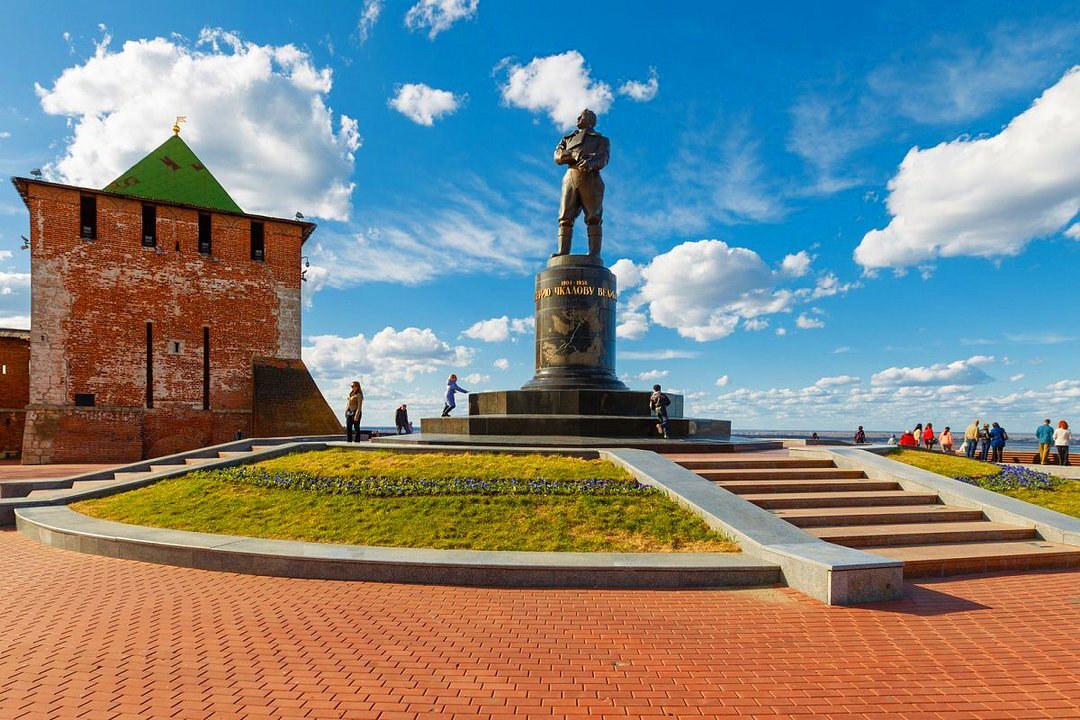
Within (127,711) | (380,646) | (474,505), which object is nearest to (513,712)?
(380,646)

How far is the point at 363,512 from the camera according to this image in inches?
303

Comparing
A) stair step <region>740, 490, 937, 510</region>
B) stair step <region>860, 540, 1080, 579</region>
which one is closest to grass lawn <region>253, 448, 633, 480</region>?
stair step <region>740, 490, 937, 510</region>

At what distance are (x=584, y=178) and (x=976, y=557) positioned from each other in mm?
11138

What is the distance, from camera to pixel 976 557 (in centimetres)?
662

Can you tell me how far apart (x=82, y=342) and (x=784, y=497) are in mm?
27641

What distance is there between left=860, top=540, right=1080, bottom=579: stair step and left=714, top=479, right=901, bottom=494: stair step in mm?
1854

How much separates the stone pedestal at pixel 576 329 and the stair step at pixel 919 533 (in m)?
6.63

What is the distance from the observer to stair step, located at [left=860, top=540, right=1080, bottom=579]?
650 centimetres

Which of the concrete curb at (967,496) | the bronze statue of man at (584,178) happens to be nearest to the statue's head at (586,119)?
the bronze statue of man at (584,178)

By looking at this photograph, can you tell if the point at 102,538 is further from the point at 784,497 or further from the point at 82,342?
the point at 82,342

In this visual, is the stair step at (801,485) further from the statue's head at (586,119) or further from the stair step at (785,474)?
the statue's head at (586,119)

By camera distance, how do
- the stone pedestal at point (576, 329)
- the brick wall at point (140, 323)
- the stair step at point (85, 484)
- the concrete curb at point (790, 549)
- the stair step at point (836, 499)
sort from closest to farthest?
the concrete curb at point (790, 549), the stair step at point (836, 499), the stair step at point (85, 484), the stone pedestal at point (576, 329), the brick wall at point (140, 323)

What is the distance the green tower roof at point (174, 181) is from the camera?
88.9ft

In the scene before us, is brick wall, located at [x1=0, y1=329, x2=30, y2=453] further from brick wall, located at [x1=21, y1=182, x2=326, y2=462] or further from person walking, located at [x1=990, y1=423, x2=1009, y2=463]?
person walking, located at [x1=990, y1=423, x2=1009, y2=463]
